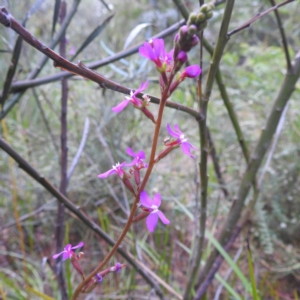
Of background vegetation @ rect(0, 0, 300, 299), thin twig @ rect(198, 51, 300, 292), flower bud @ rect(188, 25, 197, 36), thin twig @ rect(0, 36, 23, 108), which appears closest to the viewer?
flower bud @ rect(188, 25, 197, 36)

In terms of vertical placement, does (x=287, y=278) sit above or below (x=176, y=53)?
below

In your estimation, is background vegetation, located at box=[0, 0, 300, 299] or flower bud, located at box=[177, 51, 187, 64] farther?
background vegetation, located at box=[0, 0, 300, 299]

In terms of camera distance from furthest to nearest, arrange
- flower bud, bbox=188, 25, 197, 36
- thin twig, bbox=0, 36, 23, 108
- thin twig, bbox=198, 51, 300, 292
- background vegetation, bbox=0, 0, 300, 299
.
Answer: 1. background vegetation, bbox=0, 0, 300, 299
2. thin twig, bbox=198, 51, 300, 292
3. thin twig, bbox=0, 36, 23, 108
4. flower bud, bbox=188, 25, 197, 36

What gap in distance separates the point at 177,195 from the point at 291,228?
416 millimetres

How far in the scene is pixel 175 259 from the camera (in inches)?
43.4

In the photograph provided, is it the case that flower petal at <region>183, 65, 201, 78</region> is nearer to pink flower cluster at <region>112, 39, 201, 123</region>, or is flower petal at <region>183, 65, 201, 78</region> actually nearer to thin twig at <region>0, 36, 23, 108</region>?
pink flower cluster at <region>112, 39, 201, 123</region>

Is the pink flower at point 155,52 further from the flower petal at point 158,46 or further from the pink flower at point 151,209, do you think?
the pink flower at point 151,209

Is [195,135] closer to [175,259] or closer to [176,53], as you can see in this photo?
[175,259]

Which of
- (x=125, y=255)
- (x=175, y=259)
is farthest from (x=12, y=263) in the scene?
(x=125, y=255)

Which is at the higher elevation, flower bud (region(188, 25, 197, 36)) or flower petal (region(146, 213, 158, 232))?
flower bud (region(188, 25, 197, 36))

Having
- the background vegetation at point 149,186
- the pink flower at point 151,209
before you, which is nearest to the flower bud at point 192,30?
the pink flower at point 151,209

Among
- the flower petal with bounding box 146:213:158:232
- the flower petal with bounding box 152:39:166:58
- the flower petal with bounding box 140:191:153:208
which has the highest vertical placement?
the flower petal with bounding box 152:39:166:58

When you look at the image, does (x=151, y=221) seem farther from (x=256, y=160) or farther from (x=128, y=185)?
(x=256, y=160)

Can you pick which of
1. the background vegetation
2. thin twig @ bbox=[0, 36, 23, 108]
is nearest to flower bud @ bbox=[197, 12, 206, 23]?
thin twig @ bbox=[0, 36, 23, 108]
